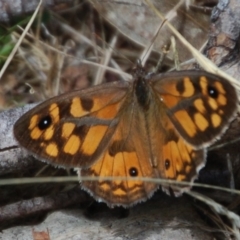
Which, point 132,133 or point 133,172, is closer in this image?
point 133,172

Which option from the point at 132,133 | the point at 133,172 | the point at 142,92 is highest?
the point at 142,92

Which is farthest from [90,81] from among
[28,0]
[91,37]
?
[28,0]

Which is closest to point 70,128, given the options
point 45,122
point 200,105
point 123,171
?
point 45,122

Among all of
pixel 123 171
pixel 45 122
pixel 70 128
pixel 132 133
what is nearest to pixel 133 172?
pixel 123 171

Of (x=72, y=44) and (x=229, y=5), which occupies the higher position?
(x=72, y=44)

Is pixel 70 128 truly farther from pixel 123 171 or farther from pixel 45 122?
pixel 123 171

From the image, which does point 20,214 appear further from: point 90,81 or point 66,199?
point 90,81

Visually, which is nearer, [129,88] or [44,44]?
[129,88]

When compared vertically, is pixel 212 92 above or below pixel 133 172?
above

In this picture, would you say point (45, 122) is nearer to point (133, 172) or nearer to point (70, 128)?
point (70, 128)
